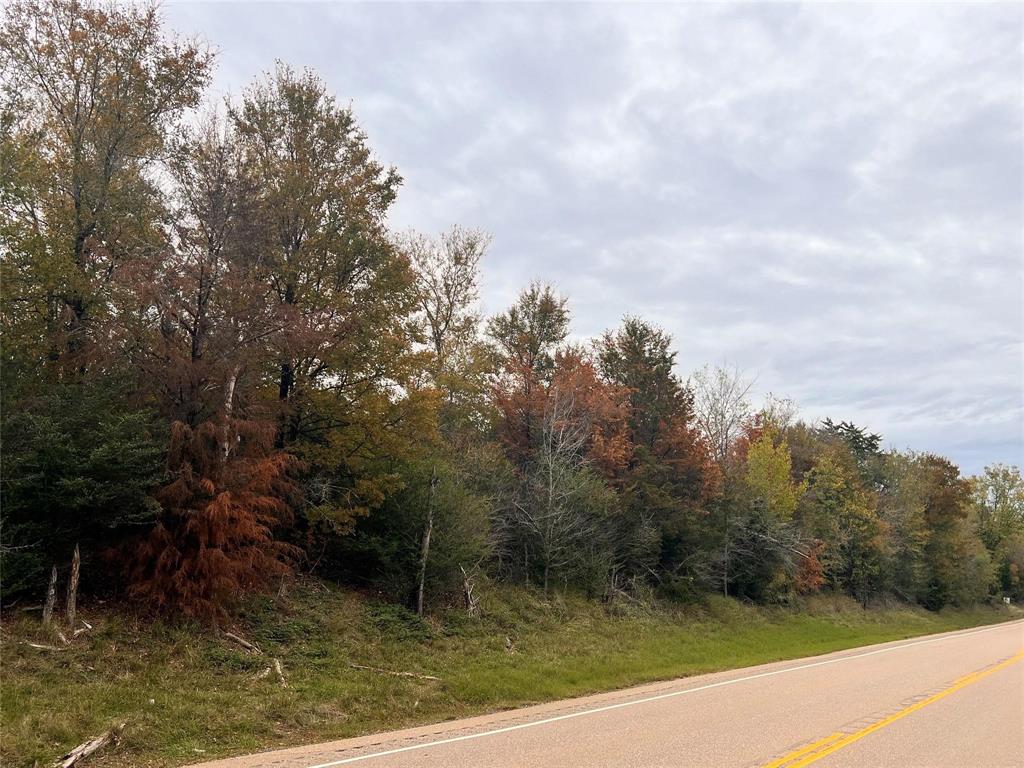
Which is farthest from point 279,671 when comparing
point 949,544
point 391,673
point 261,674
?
point 949,544

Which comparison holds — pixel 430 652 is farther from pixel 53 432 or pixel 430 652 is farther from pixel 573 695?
pixel 53 432

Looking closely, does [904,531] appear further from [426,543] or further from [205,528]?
[205,528]

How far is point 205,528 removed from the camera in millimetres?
12898

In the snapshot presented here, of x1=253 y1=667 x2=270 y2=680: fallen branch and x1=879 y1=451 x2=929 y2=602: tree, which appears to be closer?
x1=253 y1=667 x2=270 y2=680: fallen branch

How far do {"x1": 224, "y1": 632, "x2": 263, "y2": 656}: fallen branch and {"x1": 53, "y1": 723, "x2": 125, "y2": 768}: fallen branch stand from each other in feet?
13.6

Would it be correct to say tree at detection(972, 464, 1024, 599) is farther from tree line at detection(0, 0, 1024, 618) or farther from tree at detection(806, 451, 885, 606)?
tree line at detection(0, 0, 1024, 618)

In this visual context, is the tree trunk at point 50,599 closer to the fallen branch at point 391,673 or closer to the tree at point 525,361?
the fallen branch at point 391,673

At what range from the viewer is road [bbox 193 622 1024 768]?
8.00m

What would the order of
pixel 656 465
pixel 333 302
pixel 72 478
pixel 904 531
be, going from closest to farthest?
pixel 72 478, pixel 333 302, pixel 656 465, pixel 904 531

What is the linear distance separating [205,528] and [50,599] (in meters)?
2.62

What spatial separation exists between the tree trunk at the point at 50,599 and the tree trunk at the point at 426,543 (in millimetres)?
8649

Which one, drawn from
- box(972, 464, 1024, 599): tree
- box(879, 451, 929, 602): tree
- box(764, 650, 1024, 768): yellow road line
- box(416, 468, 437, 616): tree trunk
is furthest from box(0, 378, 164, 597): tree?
box(972, 464, 1024, 599): tree

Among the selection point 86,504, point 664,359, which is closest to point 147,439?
point 86,504

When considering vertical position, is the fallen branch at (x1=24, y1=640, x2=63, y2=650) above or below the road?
above
